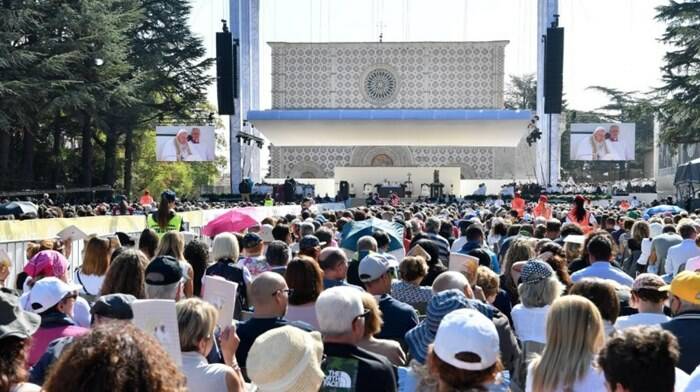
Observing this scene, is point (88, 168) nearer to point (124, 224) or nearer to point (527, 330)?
point (124, 224)

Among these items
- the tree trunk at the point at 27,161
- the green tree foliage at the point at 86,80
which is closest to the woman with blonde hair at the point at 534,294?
the green tree foliage at the point at 86,80

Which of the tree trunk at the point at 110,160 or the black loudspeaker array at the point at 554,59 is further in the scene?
the tree trunk at the point at 110,160

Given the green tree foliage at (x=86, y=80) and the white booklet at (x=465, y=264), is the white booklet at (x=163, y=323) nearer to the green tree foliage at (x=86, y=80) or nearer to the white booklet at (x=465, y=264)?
the white booklet at (x=465, y=264)

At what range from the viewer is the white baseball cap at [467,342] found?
364 centimetres

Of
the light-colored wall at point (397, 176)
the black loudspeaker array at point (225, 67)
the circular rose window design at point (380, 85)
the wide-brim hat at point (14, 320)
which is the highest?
the circular rose window design at point (380, 85)

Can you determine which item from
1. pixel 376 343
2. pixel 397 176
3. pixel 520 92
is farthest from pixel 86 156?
pixel 520 92

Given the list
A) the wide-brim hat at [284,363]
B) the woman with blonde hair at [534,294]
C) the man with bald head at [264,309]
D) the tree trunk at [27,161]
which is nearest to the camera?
the wide-brim hat at [284,363]

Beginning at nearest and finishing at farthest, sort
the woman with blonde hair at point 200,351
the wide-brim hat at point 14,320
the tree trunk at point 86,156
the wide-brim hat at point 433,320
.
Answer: the wide-brim hat at point 14,320
the woman with blonde hair at point 200,351
the wide-brim hat at point 433,320
the tree trunk at point 86,156

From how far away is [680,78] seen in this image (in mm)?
37906

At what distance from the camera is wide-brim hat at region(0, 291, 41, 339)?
3.62 meters

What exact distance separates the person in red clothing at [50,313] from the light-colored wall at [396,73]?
66.3 meters

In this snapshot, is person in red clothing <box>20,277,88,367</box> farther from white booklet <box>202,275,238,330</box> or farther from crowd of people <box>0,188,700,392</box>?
white booklet <box>202,275,238,330</box>

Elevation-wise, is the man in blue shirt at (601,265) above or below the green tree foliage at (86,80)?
below

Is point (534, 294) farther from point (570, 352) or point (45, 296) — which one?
point (45, 296)
